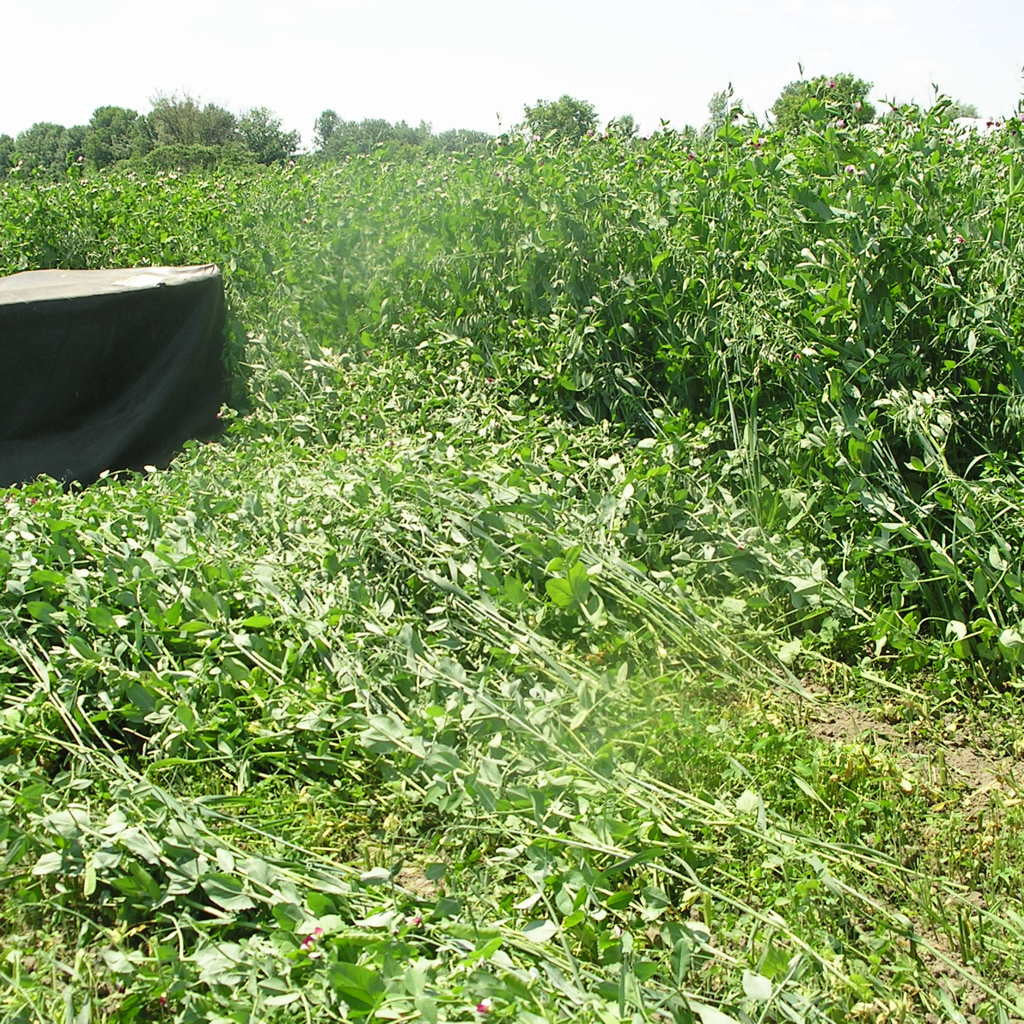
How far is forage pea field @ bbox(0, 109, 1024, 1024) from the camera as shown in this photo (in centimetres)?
188

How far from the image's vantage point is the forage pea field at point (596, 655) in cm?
188

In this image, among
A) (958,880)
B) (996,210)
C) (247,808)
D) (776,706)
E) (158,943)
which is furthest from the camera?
(996,210)

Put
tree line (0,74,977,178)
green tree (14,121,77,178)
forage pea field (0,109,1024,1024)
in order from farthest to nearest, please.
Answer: green tree (14,121,77,178) < tree line (0,74,977,178) < forage pea field (0,109,1024,1024)

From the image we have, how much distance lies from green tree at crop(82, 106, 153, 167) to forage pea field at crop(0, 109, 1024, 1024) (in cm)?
5378

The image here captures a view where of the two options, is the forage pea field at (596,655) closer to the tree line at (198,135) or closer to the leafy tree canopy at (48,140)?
the tree line at (198,135)

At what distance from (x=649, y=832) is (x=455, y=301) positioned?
11.1 ft

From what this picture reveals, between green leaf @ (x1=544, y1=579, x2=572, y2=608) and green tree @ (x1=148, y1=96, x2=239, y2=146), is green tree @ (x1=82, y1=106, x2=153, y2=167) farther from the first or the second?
green leaf @ (x1=544, y1=579, x2=572, y2=608)

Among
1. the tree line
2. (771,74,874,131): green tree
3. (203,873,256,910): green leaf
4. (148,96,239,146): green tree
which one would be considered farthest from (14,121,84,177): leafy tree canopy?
(203,873,256,910): green leaf

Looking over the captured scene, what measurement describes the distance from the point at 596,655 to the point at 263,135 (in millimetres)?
63449

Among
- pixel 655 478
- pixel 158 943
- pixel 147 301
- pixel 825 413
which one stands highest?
pixel 147 301

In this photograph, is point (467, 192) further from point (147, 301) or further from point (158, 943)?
point (158, 943)

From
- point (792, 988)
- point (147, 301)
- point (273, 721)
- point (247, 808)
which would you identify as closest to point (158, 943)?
point (247, 808)

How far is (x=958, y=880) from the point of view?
2.13 m

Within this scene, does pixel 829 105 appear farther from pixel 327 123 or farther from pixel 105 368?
pixel 327 123
